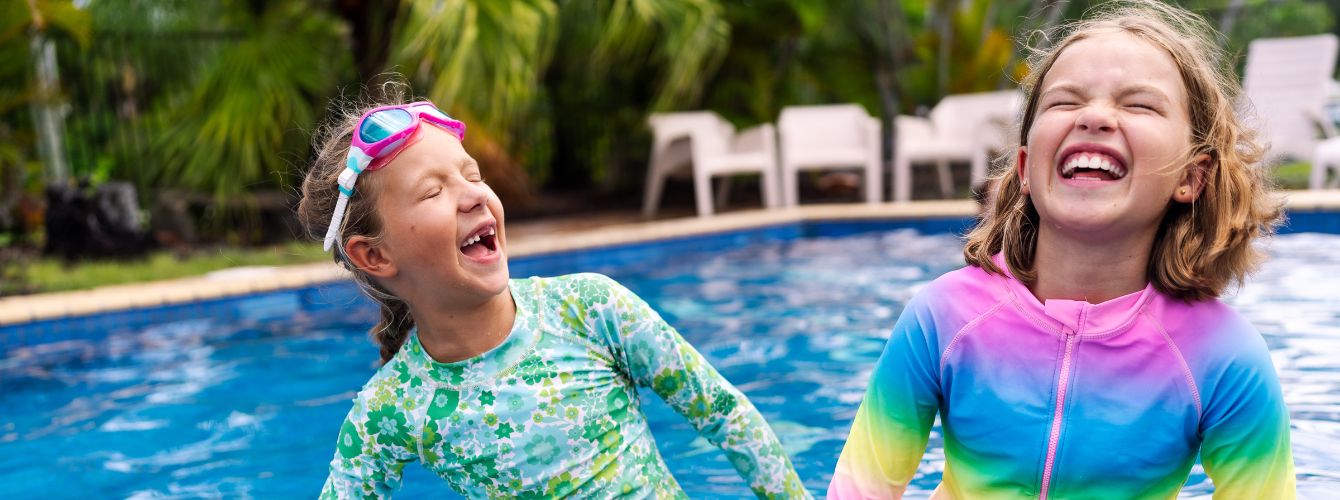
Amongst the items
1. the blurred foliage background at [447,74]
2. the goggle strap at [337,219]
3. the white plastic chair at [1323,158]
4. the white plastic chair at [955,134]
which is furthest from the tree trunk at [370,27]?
the goggle strap at [337,219]

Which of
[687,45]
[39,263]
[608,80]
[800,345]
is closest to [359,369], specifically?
[800,345]

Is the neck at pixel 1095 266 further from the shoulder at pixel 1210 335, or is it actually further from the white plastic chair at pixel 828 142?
the white plastic chair at pixel 828 142

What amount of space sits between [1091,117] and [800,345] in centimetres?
372

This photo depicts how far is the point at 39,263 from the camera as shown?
7.95m

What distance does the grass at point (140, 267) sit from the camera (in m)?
7.02

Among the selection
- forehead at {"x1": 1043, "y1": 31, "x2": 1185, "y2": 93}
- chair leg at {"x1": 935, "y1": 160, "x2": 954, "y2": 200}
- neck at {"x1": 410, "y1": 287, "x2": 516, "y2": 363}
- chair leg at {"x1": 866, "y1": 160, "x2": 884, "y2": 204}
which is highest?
forehead at {"x1": 1043, "y1": 31, "x2": 1185, "y2": 93}

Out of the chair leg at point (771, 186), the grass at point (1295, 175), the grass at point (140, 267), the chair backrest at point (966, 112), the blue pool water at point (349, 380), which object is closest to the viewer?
the blue pool water at point (349, 380)

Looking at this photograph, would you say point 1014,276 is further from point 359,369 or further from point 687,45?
point 687,45

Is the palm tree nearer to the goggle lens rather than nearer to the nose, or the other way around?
the goggle lens

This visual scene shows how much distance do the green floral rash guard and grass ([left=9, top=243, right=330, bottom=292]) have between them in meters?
5.08

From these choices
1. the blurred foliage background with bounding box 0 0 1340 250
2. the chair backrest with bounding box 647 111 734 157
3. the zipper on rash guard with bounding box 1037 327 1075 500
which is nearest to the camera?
the zipper on rash guard with bounding box 1037 327 1075 500

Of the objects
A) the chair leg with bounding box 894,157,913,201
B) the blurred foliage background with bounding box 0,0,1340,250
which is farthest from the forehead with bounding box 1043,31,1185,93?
the chair leg with bounding box 894,157,913,201

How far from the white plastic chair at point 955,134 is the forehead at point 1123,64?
844cm

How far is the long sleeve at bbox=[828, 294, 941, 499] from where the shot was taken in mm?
1713
